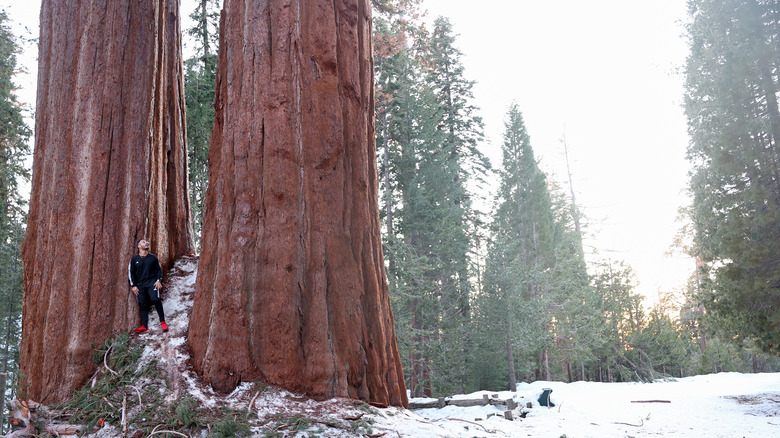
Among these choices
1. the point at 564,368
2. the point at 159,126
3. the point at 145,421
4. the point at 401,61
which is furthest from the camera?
the point at 564,368

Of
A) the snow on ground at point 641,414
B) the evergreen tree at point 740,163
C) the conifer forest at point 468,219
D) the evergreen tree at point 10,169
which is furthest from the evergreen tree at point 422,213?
the evergreen tree at point 10,169

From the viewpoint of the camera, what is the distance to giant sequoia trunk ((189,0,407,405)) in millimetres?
4523

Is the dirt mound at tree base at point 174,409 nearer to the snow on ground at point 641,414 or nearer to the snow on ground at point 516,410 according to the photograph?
the snow on ground at point 516,410

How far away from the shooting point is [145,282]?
5250mm

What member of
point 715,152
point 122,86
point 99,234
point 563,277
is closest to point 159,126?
point 122,86

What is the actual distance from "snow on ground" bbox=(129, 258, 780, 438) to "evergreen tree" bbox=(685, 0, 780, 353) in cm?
249

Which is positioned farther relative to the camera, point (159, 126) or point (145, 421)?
point (159, 126)

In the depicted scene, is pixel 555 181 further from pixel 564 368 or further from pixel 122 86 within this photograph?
pixel 122 86

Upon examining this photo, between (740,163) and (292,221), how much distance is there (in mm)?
12751

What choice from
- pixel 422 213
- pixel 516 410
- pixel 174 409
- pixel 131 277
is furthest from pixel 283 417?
pixel 422 213

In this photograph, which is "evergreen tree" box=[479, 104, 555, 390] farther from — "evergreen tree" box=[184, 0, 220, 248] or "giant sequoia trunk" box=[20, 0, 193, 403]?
"giant sequoia trunk" box=[20, 0, 193, 403]

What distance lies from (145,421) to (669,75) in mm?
16450

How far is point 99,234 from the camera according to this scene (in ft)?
17.2

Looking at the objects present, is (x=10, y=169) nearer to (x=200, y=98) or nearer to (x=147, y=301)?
(x=200, y=98)
